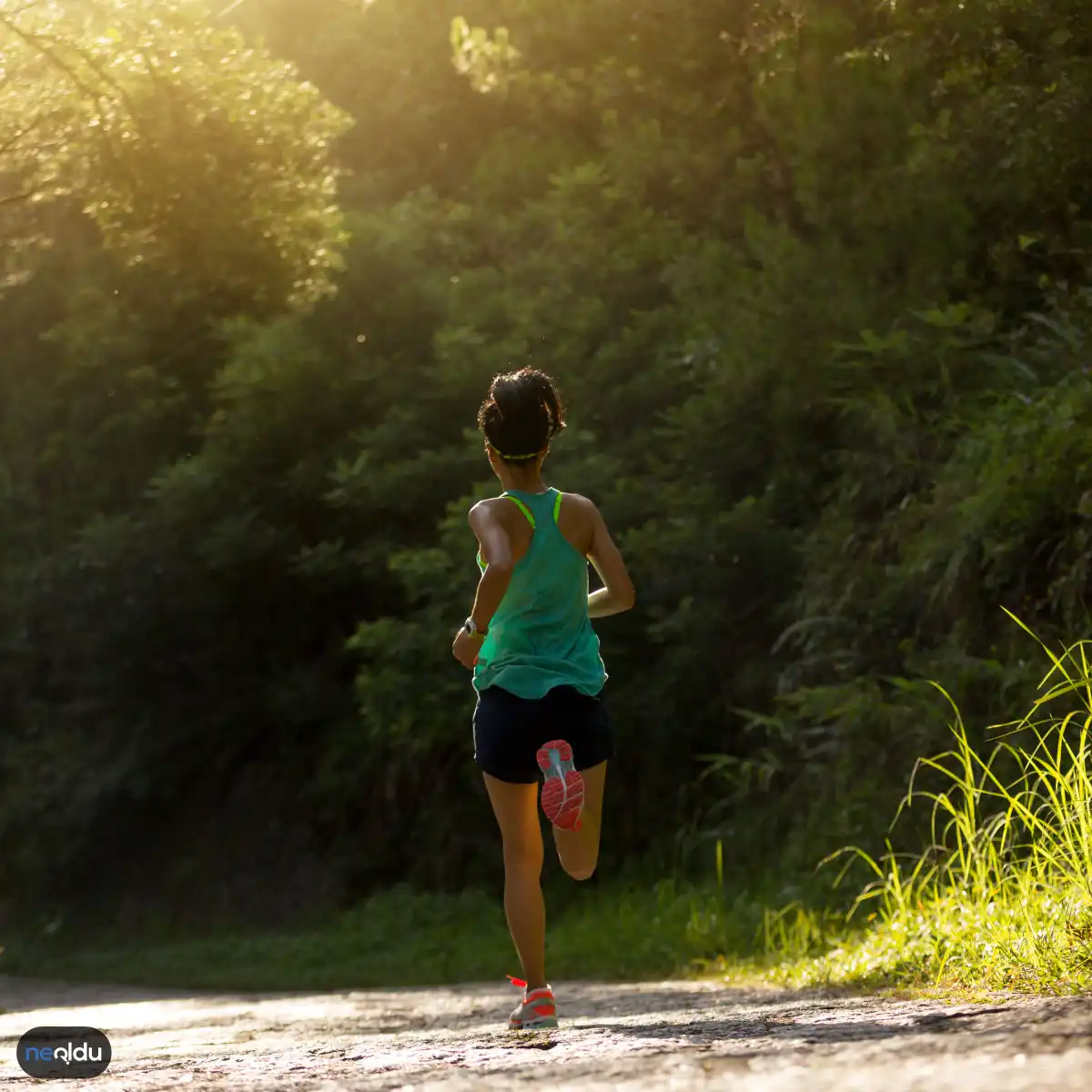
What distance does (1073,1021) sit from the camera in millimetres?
3783

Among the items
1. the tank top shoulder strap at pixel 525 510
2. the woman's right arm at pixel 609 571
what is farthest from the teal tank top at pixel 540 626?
the woman's right arm at pixel 609 571

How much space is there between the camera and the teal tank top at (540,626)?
5.45m

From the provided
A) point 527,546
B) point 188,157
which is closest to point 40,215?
point 188,157

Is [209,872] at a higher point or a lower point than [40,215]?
lower

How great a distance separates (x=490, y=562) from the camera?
5395 mm

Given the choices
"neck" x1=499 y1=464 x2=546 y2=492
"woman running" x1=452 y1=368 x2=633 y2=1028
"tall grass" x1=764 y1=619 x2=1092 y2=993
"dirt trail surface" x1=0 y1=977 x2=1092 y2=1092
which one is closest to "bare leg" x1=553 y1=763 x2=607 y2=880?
"woman running" x1=452 y1=368 x2=633 y2=1028

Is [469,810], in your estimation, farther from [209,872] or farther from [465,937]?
[209,872]

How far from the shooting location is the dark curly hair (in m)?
5.60

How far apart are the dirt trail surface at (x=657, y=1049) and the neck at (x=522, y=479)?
1602 millimetres

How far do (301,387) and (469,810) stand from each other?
4.06m

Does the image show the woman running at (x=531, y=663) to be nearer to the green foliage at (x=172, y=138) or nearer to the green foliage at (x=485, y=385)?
the green foliage at (x=485, y=385)

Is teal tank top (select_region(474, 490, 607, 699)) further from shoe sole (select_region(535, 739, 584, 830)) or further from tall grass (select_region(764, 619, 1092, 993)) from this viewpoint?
tall grass (select_region(764, 619, 1092, 993))

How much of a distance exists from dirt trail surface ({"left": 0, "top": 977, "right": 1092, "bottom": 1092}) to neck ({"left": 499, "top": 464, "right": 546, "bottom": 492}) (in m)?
1.60

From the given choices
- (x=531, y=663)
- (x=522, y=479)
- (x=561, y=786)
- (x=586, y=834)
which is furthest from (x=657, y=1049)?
(x=522, y=479)
